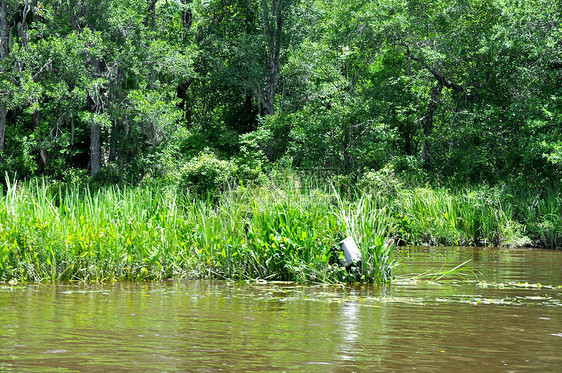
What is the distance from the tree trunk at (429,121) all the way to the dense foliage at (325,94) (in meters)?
0.08

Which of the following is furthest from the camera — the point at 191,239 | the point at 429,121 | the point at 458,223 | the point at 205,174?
the point at 429,121

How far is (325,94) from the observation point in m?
24.7

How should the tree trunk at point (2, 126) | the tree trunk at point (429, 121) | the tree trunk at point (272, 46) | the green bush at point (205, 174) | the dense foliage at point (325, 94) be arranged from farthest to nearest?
the tree trunk at point (272, 46)
the tree trunk at point (429, 121)
the tree trunk at point (2, 126)
the dense foliage at point (325, 94)
the green bush at point (205, 174)

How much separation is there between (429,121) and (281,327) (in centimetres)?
2156

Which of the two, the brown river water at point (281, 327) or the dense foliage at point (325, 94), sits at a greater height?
the dense foliage at point (325, 94)

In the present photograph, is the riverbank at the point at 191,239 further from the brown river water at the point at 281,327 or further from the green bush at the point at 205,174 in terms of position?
the green bush at the point at 205,174

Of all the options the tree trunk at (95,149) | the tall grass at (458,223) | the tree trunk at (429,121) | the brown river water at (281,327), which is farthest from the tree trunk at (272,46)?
the brown river water at (281,327)

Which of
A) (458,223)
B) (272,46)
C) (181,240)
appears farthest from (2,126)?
(181,240)

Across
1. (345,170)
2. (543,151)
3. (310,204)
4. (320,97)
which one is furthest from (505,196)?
(310,204)

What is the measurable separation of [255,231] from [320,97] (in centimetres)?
1740

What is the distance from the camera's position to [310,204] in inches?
353

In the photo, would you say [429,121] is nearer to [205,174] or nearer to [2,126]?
[205,174]

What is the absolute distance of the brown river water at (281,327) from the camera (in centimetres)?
428

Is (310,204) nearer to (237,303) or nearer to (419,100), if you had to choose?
(237,303)
